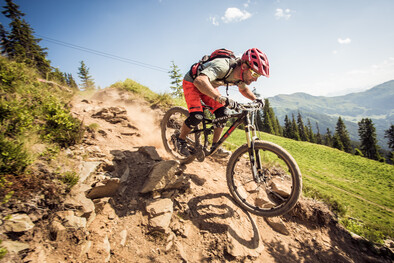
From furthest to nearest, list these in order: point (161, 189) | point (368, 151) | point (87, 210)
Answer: point (368, 151) < point (161, 189) < point (87, 210)

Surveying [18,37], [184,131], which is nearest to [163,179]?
[184,131]

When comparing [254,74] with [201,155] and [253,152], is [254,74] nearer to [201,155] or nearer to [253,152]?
[253,152]

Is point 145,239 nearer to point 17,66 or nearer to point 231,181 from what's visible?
point 231,181

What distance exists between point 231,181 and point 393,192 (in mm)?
35120

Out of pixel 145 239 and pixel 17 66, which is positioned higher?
pixel 17 66

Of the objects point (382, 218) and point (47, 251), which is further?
point (382, 218)

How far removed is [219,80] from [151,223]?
3.30m

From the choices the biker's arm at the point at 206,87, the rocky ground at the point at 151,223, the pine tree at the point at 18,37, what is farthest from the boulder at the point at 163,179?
the pine tree at the point at 18,37

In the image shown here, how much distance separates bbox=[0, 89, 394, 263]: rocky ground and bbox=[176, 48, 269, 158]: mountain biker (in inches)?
54.7

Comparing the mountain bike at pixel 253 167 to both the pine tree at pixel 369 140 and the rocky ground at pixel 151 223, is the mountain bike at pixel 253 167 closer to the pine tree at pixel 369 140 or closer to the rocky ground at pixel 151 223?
the rocky ground at pixel 151 223

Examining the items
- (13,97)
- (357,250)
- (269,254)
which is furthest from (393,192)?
(13,97)

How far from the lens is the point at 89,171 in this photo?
3.17 m

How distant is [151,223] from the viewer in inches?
112

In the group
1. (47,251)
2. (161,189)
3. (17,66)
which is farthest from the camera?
(17,66)
